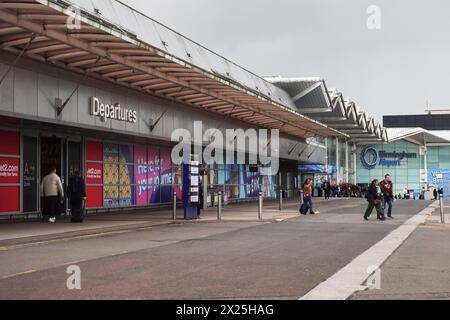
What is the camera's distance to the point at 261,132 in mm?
38688

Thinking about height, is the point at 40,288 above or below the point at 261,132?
below

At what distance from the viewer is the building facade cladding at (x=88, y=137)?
18.5 m

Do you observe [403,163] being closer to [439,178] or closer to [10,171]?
[439,178]

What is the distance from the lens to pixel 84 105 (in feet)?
68.1

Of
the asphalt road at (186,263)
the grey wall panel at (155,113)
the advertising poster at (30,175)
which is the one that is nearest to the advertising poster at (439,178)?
the grey wall panel at (155,113)

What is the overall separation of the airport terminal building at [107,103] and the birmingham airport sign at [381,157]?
4442 cm

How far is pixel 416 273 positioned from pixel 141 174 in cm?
2014

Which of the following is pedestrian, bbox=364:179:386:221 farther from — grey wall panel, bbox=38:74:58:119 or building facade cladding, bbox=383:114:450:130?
building facade cladding, bbox=383:114:450:130

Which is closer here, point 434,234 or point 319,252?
point 319,252

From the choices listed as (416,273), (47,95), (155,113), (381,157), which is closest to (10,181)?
(47,95)

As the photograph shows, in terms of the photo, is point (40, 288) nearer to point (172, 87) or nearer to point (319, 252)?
point (319, 252)
